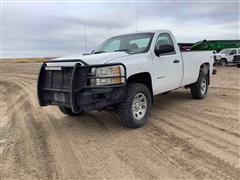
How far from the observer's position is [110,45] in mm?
7164

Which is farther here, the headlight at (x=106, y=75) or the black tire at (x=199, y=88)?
the black tire at (x=199, y=88)

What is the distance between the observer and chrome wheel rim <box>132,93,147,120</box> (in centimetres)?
567

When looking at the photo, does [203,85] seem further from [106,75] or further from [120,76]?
[106,75]

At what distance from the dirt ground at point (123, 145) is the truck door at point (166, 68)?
2.39 ft

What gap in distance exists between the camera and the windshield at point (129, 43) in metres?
6.34

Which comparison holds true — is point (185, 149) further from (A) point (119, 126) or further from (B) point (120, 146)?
(A) point (119, 126)

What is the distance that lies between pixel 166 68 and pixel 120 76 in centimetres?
178

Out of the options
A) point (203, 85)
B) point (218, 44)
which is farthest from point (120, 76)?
point (218, 44)

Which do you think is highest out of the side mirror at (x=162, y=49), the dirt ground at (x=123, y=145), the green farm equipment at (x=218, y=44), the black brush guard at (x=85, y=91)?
the green farm equipment at (x=218, y=44)

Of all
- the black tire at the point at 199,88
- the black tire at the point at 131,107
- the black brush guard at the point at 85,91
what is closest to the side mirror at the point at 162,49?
the black tire at the point at 131,107

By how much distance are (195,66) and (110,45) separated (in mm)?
2580

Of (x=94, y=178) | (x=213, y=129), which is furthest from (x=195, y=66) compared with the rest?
(x=94, y=178)

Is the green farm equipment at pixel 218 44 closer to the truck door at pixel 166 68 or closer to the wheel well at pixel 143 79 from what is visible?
the truck door at pixel 166 68

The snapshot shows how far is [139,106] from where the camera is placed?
5.83 metres
